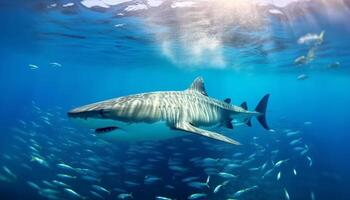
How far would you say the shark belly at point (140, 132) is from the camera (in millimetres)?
4957

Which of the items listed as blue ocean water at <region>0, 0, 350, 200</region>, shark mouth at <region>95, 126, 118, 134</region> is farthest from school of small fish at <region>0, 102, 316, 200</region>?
shark mouth at <region>95, 126, 118, 134</region>

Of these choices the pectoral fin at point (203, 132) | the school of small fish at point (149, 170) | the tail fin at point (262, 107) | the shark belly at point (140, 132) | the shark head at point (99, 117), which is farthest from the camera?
the school of small fish at point (149, 170)

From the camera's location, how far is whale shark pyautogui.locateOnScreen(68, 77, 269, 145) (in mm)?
4660

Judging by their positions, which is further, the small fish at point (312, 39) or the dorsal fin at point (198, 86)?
the small fish at point (312, 39)

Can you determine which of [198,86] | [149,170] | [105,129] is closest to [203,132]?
[105,129]

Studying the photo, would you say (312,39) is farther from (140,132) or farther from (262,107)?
(140,132)

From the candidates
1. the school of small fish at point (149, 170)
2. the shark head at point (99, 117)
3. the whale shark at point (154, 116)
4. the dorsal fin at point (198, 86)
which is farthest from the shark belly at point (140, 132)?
the school of small fish at point (149, 170)

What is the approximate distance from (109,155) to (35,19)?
37.5 ft

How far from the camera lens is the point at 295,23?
1752 cm

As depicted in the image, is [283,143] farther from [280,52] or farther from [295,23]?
[295,23]

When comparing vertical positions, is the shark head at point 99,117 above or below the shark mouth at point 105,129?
above

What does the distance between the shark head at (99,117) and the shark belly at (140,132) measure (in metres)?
0.12

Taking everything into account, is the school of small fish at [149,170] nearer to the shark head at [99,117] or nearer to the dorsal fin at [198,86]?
the dorsal fin at [198,86]

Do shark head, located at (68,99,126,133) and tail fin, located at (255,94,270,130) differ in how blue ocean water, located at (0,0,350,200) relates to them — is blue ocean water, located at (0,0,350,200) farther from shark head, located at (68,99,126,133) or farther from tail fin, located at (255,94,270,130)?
shark head, located at (68,99,126,133)
